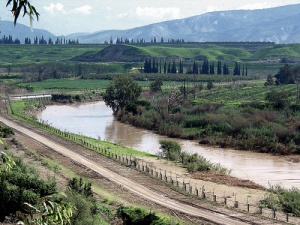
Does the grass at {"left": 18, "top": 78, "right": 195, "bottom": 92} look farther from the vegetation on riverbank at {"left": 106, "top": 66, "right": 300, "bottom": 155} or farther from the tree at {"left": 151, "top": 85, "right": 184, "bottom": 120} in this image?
the vegetation on riverbank at {"left": 106, "top": 66, "right": 300, "bottom": 155}

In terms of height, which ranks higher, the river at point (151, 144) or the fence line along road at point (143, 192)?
the fence line along road at point (143, 192)

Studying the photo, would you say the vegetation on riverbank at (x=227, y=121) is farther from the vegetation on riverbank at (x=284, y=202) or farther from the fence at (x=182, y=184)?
the vegetation on riverbank at (x=284, y=202)

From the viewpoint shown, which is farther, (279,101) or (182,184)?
(279,101)

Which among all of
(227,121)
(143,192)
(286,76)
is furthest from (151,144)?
(286,76)

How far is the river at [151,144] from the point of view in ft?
127

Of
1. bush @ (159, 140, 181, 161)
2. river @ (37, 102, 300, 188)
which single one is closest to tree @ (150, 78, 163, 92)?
river @ (37, 102, 300, 188)

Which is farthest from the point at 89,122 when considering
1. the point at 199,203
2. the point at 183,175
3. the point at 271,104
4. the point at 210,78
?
the point at 210,78

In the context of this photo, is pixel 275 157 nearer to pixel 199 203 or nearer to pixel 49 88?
pixel 199 203

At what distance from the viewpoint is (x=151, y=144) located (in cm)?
5375

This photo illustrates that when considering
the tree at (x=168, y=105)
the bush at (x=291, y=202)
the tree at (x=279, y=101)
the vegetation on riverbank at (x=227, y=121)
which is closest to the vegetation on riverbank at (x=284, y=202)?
the bush at (x=291, y=202)

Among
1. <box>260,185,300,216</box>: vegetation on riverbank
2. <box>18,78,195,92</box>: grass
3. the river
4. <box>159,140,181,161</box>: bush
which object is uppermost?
<box>260,185,300,216</box>: vegetation on riverbank

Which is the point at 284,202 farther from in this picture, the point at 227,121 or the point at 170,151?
the point at 227,121

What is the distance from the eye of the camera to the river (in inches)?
1526

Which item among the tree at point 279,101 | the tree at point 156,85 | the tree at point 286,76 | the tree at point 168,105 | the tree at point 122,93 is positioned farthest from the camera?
the tree at point 286,76
